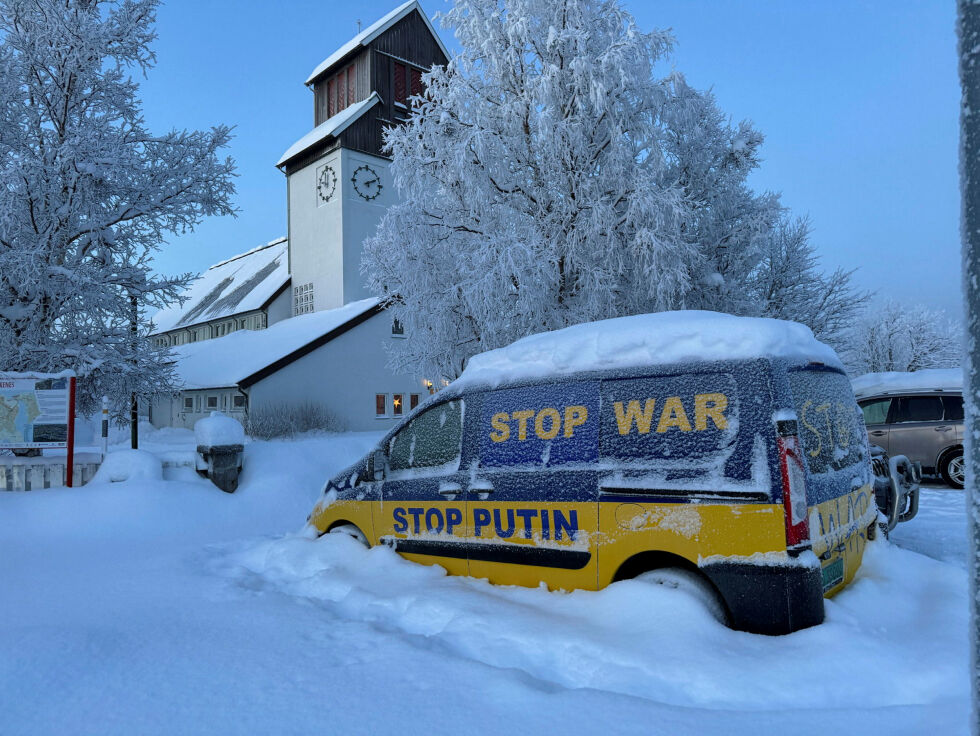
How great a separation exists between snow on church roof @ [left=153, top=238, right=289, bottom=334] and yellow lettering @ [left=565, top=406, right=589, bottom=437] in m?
27.9

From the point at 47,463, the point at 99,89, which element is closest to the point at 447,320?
the point at 47,463

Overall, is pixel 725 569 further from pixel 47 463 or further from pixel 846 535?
pixel 47 463

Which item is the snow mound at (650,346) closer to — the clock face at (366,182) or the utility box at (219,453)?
the utility box at (219,453)

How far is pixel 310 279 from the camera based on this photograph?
96.4ft

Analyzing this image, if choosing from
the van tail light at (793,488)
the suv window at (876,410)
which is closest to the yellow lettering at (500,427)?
the van tail light at (793,488)

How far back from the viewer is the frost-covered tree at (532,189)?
11758mm

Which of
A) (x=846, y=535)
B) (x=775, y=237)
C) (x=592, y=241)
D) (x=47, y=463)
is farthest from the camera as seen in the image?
(x=775, y=237)

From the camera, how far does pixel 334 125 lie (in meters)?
27.5

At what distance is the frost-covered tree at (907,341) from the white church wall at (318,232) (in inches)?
1282

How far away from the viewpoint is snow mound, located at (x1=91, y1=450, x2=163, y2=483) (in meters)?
8.77

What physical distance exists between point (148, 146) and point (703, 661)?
14.8 meters

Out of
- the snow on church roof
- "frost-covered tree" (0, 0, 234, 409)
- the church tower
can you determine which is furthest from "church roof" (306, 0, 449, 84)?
"frost-covered tree" (0, 0, 234, 409)

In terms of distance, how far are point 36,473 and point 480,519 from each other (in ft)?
24.7

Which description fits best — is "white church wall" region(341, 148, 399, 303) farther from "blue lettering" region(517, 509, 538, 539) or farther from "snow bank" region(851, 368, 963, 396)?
"blue lettering" region(517, 509, 538, 539)
